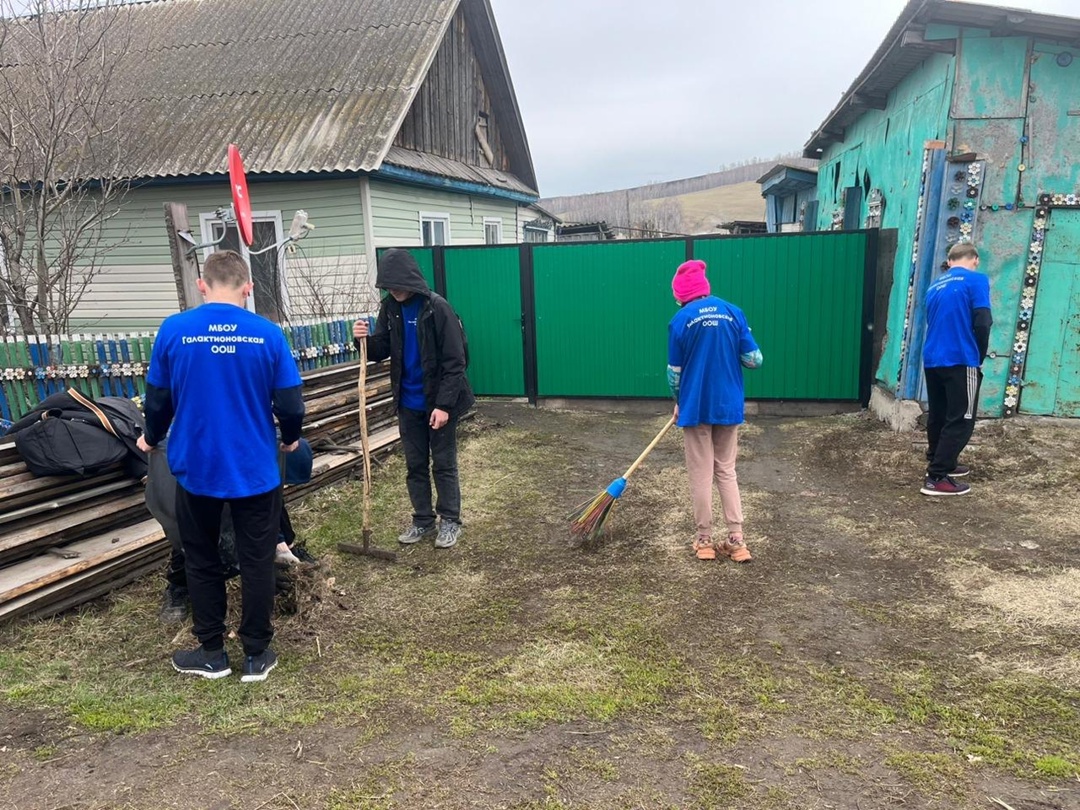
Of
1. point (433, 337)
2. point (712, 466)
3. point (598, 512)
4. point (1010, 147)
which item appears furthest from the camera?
point (1010, 147)

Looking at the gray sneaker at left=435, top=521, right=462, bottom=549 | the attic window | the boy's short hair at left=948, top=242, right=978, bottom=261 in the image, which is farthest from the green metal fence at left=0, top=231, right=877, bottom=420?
the attic window

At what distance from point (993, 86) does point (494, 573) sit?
5.95 meters

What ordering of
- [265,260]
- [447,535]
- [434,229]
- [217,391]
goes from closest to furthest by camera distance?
[217,391] → [447,535] → [265,260] → [434,229]

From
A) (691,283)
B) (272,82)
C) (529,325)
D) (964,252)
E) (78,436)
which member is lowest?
(78,436)

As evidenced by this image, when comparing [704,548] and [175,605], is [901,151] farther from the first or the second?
[175,605]

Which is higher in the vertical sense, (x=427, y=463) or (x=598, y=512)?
(x=427, y=463)

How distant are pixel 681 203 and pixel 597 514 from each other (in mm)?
68594

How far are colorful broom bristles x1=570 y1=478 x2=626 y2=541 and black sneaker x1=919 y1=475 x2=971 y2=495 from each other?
103 inches

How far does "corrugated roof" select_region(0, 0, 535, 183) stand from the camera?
1071 cm

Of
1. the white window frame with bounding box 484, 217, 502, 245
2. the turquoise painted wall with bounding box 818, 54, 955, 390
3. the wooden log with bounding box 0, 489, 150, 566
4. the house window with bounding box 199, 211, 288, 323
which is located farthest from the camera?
the white window frame with bounding box 484, 217, 502, 245

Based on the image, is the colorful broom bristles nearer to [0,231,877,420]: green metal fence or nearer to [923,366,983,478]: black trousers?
[923,366,983,478]: black trousers

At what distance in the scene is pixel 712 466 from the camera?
14.9ft

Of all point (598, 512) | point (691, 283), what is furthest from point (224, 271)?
point (598, 512)

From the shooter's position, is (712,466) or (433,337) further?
(433,337)
